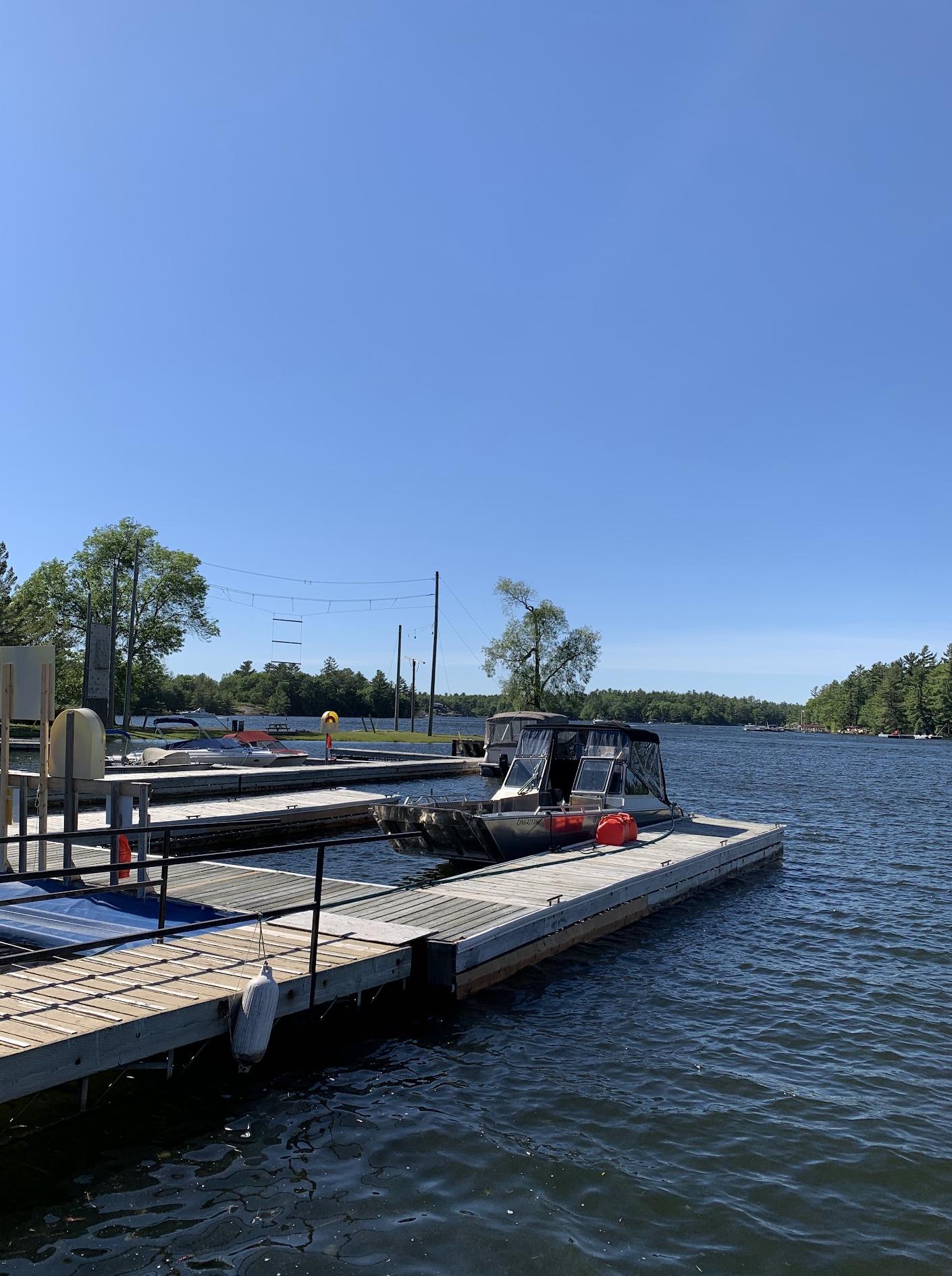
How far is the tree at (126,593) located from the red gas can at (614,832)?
57003 millimetres

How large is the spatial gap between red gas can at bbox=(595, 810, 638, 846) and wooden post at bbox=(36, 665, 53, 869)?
30.9 ft

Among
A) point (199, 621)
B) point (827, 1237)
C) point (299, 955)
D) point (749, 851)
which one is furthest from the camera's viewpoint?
point (199, 621)

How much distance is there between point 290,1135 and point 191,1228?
1263 millimetres

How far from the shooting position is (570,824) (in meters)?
16.2

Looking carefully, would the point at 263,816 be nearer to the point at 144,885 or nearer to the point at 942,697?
the point at 144,885

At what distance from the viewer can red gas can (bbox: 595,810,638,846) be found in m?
16.1

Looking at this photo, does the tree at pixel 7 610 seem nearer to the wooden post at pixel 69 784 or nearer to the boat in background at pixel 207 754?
the boat in background at pixel 207 754

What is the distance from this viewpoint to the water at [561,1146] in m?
5.30

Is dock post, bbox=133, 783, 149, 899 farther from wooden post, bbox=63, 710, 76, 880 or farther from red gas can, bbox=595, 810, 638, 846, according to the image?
red gas can, bbox=595, 810, 638, 846

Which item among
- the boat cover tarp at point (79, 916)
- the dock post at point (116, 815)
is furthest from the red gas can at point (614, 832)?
the dock post at point (116, 815)

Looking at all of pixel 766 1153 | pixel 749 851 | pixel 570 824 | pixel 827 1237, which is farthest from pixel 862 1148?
pixel 749 851

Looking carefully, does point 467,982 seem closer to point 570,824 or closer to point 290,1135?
point 290,1135

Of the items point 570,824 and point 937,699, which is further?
point 937,699

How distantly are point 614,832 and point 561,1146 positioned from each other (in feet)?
31.9
